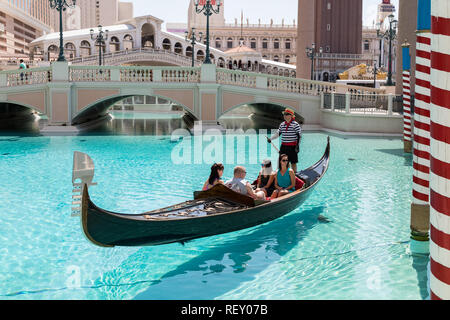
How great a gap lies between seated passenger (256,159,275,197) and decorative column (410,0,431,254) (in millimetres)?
2003

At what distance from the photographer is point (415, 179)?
21.3 feet

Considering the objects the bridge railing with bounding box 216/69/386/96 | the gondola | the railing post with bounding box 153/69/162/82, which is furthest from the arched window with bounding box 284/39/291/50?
the gondola

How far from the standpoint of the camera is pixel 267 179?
25.1ft

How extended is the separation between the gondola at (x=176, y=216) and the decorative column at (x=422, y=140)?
1.60m

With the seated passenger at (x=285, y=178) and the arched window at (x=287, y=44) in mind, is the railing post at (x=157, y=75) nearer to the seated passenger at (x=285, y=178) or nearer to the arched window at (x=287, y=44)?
the seated passenger at (x=285, y=178)

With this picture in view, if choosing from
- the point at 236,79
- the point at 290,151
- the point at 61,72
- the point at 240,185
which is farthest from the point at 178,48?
the point at 240,185

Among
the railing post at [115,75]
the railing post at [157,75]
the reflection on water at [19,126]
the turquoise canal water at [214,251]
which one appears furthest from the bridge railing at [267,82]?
the turquoise canal water at [214,251]

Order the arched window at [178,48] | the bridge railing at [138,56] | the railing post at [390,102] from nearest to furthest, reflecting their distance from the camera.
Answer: the railing post at [390,102], the bridge railing at [138,56], the arched window at [178,48]

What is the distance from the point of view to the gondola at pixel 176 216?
4758 mm

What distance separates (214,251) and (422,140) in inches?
114

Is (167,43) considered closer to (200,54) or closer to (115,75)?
(200,54)

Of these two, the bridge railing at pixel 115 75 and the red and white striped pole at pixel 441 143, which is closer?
the red and white striped pole at pixel 441 143

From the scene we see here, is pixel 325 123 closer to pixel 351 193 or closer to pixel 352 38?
pixel 351 193
